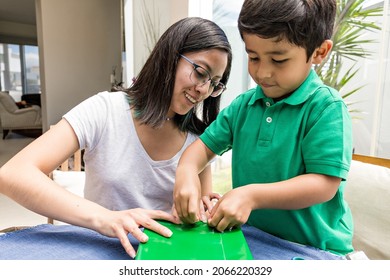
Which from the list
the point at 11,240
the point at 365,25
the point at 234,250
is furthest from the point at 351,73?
the point at 11,240

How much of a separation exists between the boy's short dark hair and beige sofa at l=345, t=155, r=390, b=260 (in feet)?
2.56

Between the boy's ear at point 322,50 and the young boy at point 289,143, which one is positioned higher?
the boy's ear at point 322,50

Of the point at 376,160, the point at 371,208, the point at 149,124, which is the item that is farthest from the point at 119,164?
the point at 376,160

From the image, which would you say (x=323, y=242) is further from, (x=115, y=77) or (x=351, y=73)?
(x=115, y=77)

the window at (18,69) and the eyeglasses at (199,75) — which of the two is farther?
the window at (18,69)

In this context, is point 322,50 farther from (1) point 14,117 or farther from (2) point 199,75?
(1) point 14,117

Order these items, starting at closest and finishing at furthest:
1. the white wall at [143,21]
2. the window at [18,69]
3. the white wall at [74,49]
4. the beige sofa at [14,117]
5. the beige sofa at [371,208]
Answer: the beige sofa at [371,208] → the white wall at [143,21] → the white wall at [74,49] → the beige sofa at [14,117] → the window at [18,69]

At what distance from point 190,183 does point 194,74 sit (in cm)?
38

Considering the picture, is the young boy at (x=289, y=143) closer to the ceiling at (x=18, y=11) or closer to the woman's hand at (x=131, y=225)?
the woman's hand at (x=131, y=225)

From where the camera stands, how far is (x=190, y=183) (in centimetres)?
69

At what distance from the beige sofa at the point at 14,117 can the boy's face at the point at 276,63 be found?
26.5ft

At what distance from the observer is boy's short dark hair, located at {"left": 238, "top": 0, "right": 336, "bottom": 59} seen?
2.11ft

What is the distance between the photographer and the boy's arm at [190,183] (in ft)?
2.12

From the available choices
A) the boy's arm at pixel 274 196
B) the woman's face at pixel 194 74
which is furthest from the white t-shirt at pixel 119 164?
the boy's arm at pixel 274 196
